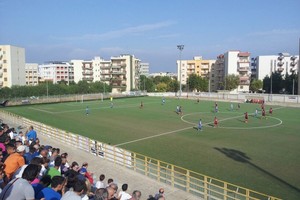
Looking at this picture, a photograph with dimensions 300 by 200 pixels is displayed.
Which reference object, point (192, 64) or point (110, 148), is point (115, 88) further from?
point (110, 148)

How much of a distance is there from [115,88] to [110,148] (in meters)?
101

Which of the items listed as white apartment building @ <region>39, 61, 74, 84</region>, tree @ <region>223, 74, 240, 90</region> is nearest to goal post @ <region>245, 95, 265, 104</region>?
tree @ <region>223, 74, 240, 90</region>

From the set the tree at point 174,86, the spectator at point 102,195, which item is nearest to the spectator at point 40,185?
the spectator at point 102,195

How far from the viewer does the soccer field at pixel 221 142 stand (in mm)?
18508

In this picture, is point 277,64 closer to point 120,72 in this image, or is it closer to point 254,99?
point 120,72

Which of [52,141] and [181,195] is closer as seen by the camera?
[181,195]

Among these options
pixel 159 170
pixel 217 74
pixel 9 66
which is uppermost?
pixel 9 66

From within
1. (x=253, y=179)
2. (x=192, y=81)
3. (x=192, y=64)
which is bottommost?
(x=253, y=179)

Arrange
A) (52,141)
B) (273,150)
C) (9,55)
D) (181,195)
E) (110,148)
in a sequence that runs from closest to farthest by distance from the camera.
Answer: (181,195)
(110,148)
(273,150)
(52,141)
(9,55)

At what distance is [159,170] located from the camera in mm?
15938

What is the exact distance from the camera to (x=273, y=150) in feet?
81.0

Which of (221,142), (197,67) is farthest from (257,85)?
(221,142)

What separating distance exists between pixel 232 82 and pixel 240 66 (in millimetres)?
11202

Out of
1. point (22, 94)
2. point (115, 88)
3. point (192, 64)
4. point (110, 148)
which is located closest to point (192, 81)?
point (192, 64)
